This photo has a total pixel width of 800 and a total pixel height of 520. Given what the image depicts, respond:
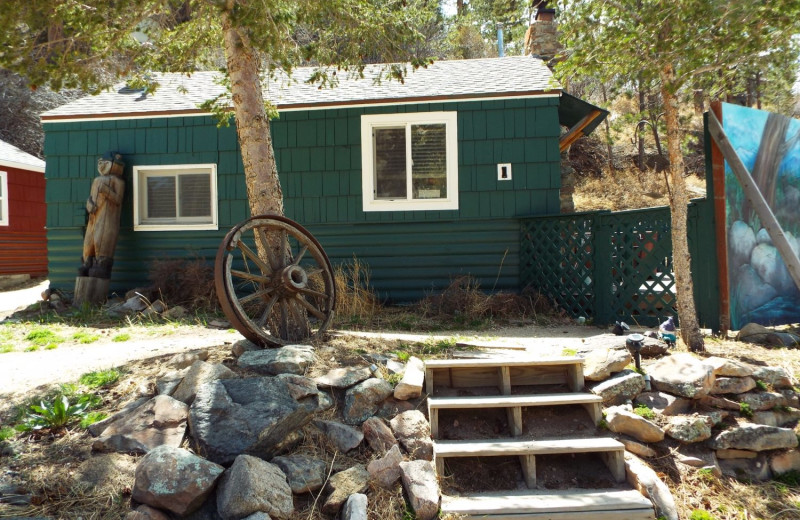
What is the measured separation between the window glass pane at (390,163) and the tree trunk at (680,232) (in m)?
3.96

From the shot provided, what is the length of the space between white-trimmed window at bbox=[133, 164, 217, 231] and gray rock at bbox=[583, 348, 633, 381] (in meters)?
6.20

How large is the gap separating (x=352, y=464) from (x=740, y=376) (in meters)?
2.91

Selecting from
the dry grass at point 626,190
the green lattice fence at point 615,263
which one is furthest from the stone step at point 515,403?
the dry grass at point 626,190

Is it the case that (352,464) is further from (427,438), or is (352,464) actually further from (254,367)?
(254,367)

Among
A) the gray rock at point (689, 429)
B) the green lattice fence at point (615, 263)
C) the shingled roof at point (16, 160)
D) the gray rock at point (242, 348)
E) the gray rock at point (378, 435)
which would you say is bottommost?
the gray rock at point (689, 429)

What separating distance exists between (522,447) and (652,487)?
784 mm

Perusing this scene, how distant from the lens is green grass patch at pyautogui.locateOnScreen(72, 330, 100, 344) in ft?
19.7

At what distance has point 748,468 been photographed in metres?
3.88

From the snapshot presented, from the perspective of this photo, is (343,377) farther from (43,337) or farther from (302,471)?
(43,337)

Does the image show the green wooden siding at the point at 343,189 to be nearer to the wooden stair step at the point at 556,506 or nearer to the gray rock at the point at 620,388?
the gray rock at the point at 620,388

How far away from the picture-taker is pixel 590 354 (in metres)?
4.42

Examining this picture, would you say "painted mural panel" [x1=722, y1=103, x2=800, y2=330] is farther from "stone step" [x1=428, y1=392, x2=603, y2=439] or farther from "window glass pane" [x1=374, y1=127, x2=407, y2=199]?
"window glass pane" [x1=374, y1=127, x2=407, y2=199]

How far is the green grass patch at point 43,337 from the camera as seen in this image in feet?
19.8

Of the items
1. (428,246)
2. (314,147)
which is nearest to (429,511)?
(428,246)
